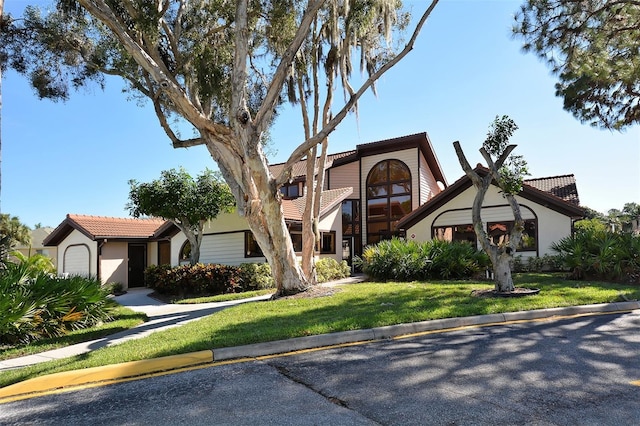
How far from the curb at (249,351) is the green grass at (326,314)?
0.25 meters

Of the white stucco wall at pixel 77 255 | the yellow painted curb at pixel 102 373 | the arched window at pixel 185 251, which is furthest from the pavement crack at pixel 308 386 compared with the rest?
the white stucco wall at pixel 77 255

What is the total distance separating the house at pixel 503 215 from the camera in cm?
2011

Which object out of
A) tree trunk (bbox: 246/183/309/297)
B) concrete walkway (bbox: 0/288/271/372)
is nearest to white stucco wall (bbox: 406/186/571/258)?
tree trunk (bbox: 246/183/309/297)

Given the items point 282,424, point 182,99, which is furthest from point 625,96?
point 282,424

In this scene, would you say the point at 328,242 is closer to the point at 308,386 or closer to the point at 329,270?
the point at 329,270

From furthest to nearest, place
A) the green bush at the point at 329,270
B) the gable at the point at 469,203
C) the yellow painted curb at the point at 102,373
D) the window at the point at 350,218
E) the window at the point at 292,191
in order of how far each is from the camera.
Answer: the window at the point at 350,218, the window at the point at 292,191, the green bush at the point at 329,270, the gable at the point at 469,203, the yellow painted curb at the point at 102,373

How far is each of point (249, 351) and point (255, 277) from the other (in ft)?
40.3

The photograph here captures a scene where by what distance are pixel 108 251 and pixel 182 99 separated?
1450 cm

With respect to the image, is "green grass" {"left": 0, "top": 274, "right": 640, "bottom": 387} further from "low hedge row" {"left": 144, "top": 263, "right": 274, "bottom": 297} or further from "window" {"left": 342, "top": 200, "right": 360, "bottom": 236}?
"window" {"left": 342, "top": 200, "right": 360, "bottom": 236}

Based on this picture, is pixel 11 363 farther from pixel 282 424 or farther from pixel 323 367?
pixel 282 424

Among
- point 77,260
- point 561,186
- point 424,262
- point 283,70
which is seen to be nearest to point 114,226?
point 77,260

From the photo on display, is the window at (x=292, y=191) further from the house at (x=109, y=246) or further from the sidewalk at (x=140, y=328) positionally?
the sidewalk at (x=140, y=328)

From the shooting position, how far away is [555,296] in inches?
434

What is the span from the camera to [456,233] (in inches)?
898
